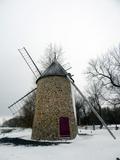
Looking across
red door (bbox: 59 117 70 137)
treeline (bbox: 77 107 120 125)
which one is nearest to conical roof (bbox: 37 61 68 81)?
red door (bbox: 59 117 70 137)

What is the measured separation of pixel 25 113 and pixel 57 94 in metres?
27.8

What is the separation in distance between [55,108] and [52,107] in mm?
273

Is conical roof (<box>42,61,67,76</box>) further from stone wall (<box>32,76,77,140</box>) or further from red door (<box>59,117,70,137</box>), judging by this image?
red door (<box>59,117,70,137</box>)

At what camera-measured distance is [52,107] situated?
2108 centimetres

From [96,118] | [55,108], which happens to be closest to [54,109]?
[55,108]

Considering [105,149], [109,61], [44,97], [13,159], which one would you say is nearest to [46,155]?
[13,159]

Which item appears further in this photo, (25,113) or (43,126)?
(25,113)

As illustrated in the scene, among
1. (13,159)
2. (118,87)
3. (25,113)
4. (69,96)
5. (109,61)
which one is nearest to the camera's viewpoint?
(13,159)

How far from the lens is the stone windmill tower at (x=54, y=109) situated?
20688 mm

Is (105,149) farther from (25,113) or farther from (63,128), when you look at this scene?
(25,113)

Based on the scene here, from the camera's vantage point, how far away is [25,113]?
4797cm

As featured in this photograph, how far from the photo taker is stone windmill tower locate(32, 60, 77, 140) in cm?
2069

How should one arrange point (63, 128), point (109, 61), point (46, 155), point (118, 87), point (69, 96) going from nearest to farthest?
point (46, 155), point (63, 128), point (69, 96), point (118, 87), point (109, 61)

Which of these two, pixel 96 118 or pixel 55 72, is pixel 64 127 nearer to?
pixel 55 72
